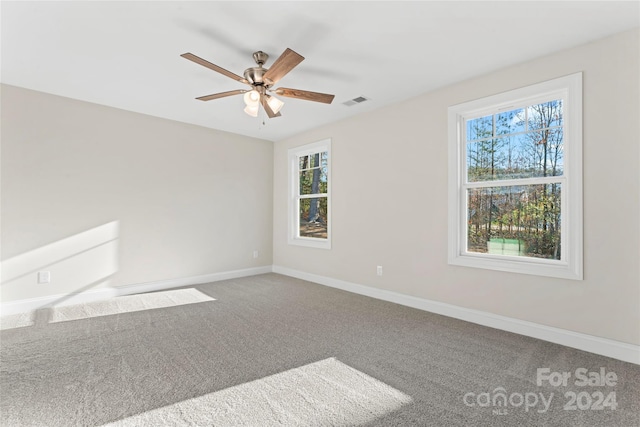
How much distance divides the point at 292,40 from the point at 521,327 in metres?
3.38

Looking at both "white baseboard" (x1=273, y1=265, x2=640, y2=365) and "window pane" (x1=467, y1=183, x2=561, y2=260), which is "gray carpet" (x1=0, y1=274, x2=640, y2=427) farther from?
"window pane" (x1=467, y1=183, x2=561, y2=260)

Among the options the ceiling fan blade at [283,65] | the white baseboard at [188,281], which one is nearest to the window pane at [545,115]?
the ceiling fan blade at [283,65]

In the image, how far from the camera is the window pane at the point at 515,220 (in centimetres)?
288

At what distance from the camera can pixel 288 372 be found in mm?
2197

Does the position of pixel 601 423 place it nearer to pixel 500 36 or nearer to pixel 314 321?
pixel 314 321

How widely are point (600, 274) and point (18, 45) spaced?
538cm

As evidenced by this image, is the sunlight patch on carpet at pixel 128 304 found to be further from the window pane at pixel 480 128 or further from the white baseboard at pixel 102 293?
the window pane at pixel 480 128

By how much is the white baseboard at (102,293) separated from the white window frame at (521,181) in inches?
149

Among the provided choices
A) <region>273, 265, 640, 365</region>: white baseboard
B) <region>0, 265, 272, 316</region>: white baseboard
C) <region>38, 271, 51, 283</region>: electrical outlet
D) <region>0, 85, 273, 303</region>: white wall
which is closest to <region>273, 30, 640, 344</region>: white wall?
<region>273, 265, 640, 365</region>: white baseboard

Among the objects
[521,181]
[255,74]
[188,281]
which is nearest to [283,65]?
[255,74]

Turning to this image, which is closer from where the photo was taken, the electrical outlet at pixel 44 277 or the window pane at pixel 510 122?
the window pane at pixel 510 122

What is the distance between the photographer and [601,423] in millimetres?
1678

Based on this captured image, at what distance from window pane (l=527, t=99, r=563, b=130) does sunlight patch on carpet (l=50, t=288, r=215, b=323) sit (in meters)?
4.27

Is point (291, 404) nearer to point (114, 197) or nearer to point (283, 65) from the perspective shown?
point (283, 65)
